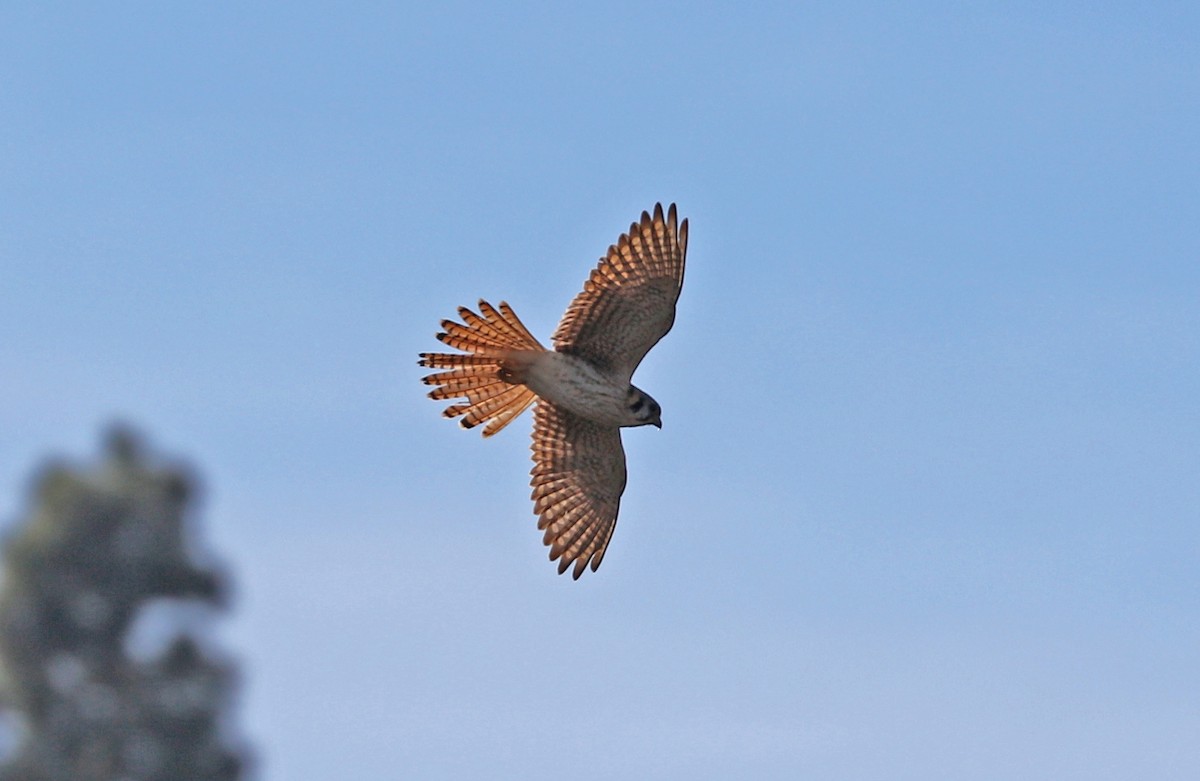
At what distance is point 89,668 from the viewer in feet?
88.7

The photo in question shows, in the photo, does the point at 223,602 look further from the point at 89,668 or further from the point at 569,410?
the point at 569,410

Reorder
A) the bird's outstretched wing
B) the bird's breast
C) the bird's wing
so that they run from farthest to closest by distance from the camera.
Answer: the bird's wing < the bird's breast < the bird's outstretched wing

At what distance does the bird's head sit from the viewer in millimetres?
24547

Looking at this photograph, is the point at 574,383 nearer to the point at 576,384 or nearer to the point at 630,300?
the point at 576,384

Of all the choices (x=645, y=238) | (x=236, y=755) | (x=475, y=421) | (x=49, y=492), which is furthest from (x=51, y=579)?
(x=645, y=238)

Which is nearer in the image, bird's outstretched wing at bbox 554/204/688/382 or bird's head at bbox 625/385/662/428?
bird's outstretched wing at bbox 554/204/688/382

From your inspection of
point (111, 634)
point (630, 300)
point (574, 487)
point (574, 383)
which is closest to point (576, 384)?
point (574, 383)

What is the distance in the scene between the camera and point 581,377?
24391 millimetres

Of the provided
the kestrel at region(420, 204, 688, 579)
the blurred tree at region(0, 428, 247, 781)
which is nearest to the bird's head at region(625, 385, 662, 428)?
the kestrel at region(420, 204, 688, 579)

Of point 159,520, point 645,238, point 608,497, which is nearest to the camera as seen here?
point 645,238

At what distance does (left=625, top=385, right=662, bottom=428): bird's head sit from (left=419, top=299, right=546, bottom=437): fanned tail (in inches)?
32.3

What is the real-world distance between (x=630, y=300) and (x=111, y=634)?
629 cm

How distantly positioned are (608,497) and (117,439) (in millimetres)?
4867

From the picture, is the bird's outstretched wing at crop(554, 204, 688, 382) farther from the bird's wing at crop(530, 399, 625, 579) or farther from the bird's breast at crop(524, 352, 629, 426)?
the bird's wing at crop(530, 399, 625, 579)
